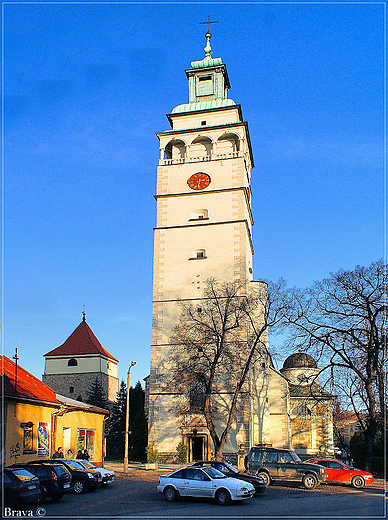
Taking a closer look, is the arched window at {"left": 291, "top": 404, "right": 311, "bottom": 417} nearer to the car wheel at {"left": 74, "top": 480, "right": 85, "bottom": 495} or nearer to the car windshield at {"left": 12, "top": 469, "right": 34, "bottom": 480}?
the car wheel at {"left": 74, "top": 480, "right": 85, "bottom": 495}

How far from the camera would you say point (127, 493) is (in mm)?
21453

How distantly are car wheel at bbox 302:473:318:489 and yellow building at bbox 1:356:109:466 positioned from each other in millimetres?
12884

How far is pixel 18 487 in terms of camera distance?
50.4 feet

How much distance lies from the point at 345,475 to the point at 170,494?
33.4ft

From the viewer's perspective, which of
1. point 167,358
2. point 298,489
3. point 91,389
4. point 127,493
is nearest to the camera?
point 127,493

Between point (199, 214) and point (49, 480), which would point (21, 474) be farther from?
point (199, 214)

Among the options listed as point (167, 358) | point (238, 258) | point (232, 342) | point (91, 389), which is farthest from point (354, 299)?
point (91, 389)

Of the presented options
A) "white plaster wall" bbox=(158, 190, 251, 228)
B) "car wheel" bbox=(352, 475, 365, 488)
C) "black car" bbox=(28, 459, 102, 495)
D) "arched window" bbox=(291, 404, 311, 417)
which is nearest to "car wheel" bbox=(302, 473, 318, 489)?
"car wheel" bbox=(352, 475, 365, 488)

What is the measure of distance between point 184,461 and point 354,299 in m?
16.0

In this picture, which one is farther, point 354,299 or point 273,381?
point 273,381

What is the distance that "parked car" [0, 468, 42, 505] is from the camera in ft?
49.9

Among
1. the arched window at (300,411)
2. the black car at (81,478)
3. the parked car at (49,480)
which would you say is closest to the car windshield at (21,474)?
the parked car at (49,480)

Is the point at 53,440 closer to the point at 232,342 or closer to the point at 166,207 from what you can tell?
the point at 232,342

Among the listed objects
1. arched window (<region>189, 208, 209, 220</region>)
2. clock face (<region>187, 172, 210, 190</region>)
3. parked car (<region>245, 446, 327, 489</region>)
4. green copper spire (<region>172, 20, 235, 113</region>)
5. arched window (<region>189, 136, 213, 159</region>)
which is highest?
green copper spire (<region>172, 20, 235, 113</region>)
